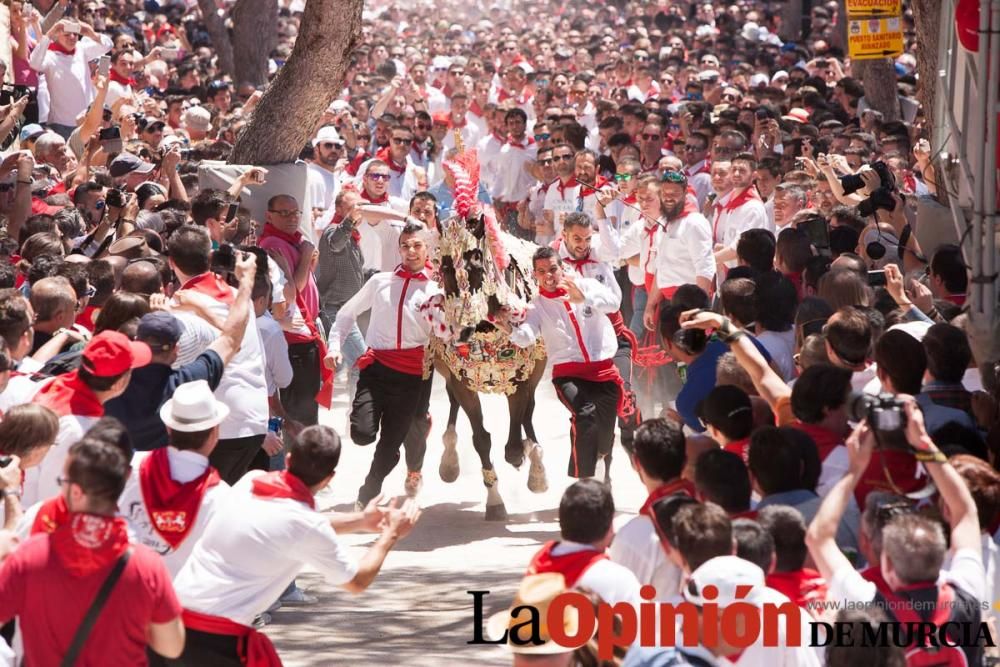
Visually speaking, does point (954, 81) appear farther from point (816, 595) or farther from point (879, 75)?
point (879, 75)

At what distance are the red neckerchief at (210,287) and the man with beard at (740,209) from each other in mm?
4571

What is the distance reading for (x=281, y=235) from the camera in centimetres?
1014

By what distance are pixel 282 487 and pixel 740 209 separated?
6.69m

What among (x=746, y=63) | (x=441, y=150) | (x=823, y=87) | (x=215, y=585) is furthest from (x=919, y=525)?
(x=746, y=63)

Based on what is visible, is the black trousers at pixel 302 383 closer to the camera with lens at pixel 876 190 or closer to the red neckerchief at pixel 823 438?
the camera with lens at pixel 876 190

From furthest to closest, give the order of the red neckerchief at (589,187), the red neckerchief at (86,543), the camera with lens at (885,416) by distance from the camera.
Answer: the red neckerchief at (589,187) → the camera with lens at (885,416) → the red neckerchief at (86,543)

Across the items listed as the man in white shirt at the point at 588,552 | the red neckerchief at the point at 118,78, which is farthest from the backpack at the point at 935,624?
the red neckerchief at the point at 118,78

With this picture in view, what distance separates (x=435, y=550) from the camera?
9086 millimetres

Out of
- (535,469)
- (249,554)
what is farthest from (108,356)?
(535,469)

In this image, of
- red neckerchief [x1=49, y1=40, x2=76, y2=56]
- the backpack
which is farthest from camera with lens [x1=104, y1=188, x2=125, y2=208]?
red neckerchief [x1=49, y1=40, x2=76, y2=56]

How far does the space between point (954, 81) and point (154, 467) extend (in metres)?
6.25

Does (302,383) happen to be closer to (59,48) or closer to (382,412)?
(382,412)

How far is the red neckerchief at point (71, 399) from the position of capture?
6086 mm

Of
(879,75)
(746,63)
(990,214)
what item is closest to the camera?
(990,214)
